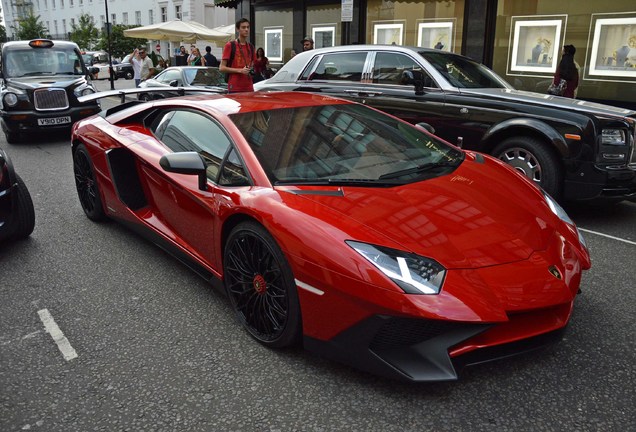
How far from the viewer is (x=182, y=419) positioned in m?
2.40

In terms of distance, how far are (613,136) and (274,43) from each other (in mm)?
14625

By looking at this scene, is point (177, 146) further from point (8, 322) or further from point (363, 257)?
point (363, 257)

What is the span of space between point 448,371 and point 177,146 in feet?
8.07

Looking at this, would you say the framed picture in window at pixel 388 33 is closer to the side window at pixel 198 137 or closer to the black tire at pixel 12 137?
the black tire at pixel 12 137

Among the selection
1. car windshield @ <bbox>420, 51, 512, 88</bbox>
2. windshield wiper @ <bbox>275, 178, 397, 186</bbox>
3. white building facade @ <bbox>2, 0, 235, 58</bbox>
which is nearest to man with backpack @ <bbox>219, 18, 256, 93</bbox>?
car windshield @ <bbox>420, 51, 512, 88</bbox>

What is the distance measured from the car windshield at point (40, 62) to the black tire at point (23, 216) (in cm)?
753

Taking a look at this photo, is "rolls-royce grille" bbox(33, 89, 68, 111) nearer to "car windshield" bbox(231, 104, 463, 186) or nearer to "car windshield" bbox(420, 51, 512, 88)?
"car windshield" bbox(420, 51, 512, 88)

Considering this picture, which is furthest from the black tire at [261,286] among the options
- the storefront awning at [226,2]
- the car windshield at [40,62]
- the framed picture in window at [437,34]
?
the storefront awning at [226,2]

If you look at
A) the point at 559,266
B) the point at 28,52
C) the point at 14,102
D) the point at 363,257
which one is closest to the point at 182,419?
the point at 363,257

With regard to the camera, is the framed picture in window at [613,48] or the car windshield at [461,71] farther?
the framed picture in window at [613,48]

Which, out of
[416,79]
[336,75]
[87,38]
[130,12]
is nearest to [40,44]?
[336,75]

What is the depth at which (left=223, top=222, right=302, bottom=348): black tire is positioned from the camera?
107 inches

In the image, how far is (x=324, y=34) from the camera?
653 inches

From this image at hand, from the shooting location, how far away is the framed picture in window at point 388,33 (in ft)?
48.3
